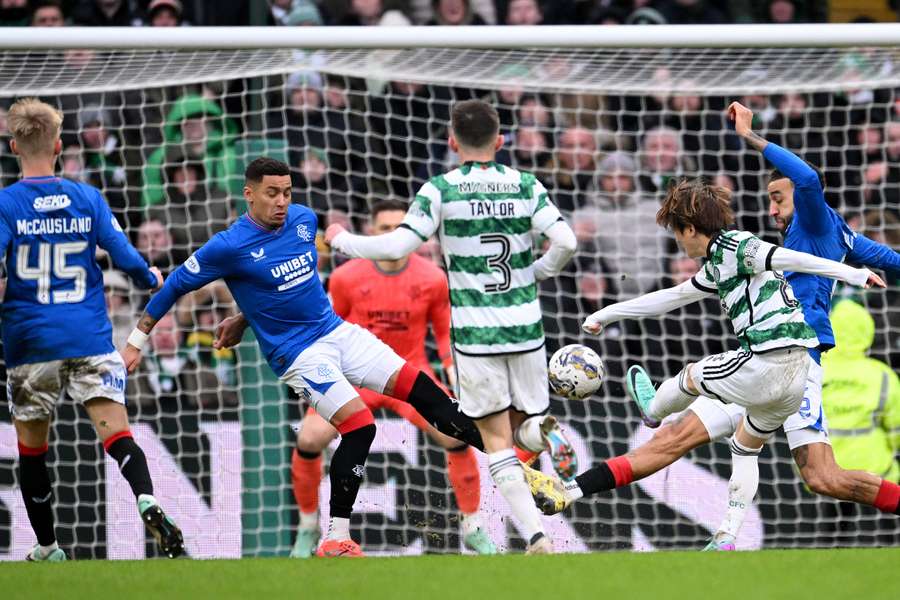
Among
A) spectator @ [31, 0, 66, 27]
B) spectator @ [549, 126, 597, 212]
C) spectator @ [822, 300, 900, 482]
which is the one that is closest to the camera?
spectator @ [822, 300, 900, 482]

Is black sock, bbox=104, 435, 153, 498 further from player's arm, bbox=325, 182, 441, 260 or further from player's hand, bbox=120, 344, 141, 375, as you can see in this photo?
player's arm, bbox=325, 182, 441, 260

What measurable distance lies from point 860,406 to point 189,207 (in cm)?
454

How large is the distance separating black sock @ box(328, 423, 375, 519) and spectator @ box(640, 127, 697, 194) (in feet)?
13.9

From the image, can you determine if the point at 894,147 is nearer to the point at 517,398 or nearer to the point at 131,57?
the point at 517,398

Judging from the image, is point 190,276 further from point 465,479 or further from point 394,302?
point 465,479

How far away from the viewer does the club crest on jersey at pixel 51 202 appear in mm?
6426

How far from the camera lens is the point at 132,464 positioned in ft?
21.0

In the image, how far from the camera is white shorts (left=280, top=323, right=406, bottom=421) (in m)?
6.51

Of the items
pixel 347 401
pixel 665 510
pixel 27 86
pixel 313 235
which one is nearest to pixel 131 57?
pixel 27 86

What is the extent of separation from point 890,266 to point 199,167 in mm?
4796

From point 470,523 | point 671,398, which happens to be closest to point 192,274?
point 671,398

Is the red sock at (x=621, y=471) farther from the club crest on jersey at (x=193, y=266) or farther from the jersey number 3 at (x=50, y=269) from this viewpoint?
the jersey number 3 at (x=50, y=269)

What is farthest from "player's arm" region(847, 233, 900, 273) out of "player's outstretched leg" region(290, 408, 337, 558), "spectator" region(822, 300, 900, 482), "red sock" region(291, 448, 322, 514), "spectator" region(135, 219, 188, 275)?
"spectator" region(135, 219, 188, 275)

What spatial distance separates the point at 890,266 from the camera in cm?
669
